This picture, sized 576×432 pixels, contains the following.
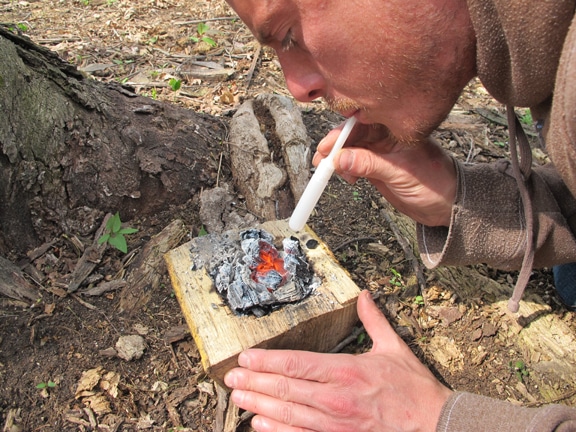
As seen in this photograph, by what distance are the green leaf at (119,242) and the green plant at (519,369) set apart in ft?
5.70

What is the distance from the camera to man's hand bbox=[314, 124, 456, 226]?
5.72ft

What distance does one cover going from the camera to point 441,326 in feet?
6.83

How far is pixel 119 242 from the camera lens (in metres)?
2.14

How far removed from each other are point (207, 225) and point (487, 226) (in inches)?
50.1

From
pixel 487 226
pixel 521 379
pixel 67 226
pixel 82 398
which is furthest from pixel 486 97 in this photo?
pixel 82 398

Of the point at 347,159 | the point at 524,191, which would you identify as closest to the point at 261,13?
the point at 347,159

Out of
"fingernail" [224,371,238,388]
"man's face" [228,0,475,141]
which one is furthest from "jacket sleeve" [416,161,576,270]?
"fingernail" [224,371,238,388]

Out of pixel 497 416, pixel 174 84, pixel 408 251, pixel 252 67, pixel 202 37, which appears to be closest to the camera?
pixel 497 416

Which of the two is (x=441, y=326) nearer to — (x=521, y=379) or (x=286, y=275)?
(x=521, y=379)

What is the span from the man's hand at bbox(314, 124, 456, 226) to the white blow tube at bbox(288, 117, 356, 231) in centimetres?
3

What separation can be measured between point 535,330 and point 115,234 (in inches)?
76.3

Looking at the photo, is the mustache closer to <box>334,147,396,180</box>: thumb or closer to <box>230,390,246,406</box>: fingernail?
<box>334,147,396,180</box>: thumb

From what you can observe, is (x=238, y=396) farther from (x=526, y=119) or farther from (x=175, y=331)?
(x=526, y=119)

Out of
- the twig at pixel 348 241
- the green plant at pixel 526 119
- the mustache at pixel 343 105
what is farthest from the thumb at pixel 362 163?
the green plant at pixel 526 119
